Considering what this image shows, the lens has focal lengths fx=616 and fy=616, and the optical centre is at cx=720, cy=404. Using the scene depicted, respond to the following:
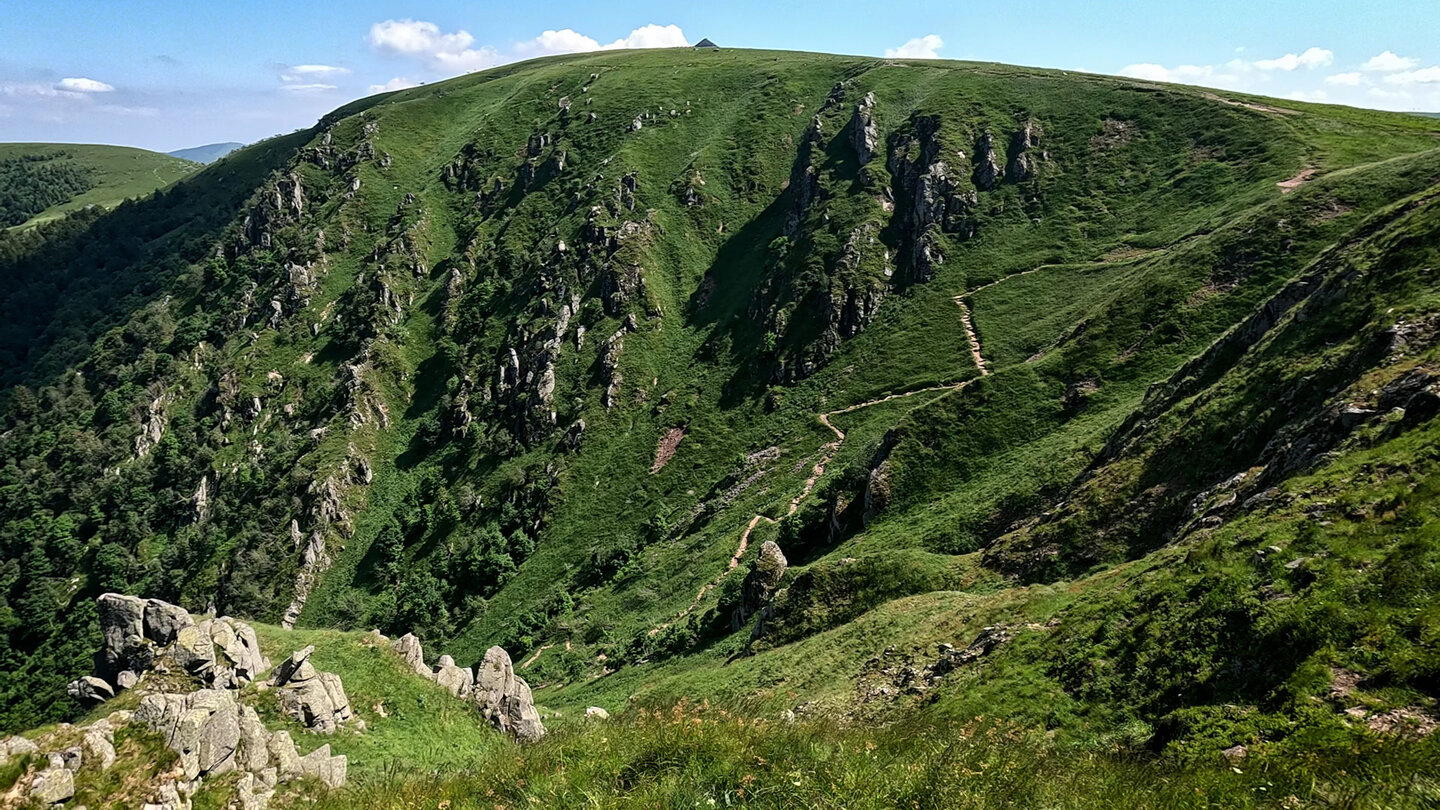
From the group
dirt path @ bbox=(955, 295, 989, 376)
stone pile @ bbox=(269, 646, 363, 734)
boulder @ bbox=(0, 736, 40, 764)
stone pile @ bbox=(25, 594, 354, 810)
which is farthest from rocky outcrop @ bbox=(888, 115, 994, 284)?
boulder @ bbox=(0, 736, 40, 764)

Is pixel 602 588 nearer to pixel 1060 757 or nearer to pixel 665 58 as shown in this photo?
pixel 1060 757

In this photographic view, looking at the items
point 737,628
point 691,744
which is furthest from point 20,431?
point 691,744

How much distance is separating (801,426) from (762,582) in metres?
34.4

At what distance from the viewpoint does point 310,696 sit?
2309cm

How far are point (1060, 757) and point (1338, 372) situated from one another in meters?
28.0

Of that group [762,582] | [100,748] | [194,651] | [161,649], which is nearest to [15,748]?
[100,748]

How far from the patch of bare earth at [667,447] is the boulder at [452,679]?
54.0 metres

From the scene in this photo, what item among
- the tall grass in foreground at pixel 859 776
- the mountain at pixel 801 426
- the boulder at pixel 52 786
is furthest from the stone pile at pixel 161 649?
the tall grass in foreground at pixel 859 776

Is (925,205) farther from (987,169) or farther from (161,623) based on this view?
(161,623)

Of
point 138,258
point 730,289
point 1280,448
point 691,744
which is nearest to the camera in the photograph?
point 691,744

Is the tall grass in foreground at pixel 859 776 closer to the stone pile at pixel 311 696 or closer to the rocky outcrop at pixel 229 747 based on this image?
the rocky outcrop at pixel 229 747

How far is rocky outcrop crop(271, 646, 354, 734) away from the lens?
22734 millimetres

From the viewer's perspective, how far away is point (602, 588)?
6962cm

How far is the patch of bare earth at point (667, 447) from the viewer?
8625 cm
